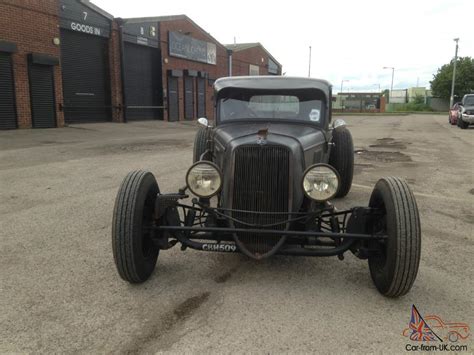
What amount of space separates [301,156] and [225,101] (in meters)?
1.55

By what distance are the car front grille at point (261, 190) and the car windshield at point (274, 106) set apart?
1.16 metres

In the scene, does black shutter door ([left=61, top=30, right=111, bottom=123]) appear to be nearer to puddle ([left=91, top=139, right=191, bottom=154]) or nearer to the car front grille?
puddle ([left=91, top=139, right=191, bottom=154])

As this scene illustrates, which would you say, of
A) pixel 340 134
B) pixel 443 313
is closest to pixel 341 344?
pixel 443 313

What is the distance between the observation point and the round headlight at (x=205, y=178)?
11.0 feet

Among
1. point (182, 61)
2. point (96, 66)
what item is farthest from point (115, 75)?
point (182, 61)

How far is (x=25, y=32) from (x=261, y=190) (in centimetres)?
1577

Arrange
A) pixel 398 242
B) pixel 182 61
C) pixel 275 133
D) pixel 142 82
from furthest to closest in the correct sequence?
pixel 182 61
pixel 142 82
pixel 275 133
pixel 398 242

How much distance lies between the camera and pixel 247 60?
116 feet

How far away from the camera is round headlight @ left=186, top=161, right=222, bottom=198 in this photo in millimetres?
3350

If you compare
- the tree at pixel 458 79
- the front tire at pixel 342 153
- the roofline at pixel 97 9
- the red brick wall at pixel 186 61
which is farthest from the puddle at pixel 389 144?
the tree at pixel 458 79

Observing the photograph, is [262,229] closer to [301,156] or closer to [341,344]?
[301,156]

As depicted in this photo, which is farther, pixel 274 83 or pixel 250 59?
pixel 250 59

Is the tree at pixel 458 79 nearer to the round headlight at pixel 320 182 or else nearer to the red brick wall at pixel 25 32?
the red brick wall at pixel 25 32

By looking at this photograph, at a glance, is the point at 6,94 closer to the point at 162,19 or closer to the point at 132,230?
the point at 162,19
